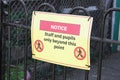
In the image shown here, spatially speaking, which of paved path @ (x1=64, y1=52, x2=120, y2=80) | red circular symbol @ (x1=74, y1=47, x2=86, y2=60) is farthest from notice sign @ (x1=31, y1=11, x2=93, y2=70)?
paved path @ (x1=64, y1=52, x2=120, y2=80)

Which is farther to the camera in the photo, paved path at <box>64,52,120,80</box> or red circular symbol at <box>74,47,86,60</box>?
paved path at <box>64,52,120,80</box>

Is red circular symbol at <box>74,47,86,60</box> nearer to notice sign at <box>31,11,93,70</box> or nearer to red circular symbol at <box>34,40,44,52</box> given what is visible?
notice sign at <box>31,11,93,70</box>

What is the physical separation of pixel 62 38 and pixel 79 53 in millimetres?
211

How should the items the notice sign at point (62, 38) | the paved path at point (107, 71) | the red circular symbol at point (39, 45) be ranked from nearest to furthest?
the notice sign at point (62, 38) → the red circular symbol at point (39, 45) → the paved path at point (107, 71)

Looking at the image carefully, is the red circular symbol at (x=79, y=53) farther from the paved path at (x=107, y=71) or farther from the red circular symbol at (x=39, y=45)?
the paved path at (x=107, y=71)

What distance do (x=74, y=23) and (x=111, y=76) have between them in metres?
3.52

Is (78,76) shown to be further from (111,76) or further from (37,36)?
(37,36)

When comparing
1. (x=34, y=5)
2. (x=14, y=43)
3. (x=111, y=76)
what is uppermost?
(x=34, y=5)

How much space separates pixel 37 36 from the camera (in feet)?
10.4

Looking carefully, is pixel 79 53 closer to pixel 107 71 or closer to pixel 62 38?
pixel 62 38

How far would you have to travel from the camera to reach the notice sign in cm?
284

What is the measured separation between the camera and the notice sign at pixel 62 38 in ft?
9.32

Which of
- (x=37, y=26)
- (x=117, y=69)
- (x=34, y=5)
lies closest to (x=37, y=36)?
(x=37, y=26)

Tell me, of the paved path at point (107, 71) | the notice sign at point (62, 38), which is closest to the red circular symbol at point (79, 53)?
the notice sign at point (62, 38)
